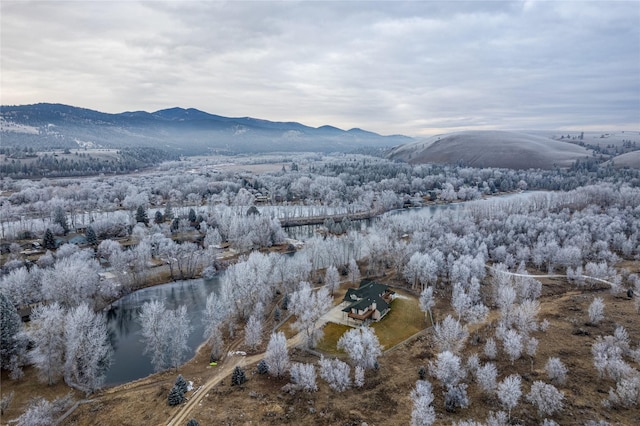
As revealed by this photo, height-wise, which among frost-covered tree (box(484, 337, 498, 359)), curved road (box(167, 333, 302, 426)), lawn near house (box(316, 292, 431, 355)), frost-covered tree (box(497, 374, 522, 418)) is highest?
frost-covered tree (box(497, 374, 522, 418))

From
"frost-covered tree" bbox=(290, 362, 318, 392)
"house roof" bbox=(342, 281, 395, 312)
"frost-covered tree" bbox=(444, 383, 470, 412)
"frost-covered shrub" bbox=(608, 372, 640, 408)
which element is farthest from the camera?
"house roof" bbox=(342, 281, 395, 312)

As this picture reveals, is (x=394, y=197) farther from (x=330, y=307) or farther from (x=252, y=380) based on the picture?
(x=252, y=380)

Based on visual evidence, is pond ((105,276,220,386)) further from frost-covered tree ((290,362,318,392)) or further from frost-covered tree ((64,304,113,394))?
frost-covered tree ((290,362,318,392))

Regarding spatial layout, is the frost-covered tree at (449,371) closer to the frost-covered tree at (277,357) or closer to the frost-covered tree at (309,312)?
the frost-covered tree at (309,312)

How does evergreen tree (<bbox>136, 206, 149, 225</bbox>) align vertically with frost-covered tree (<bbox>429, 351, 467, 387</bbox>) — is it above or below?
above

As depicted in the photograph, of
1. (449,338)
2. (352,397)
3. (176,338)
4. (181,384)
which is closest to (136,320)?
(176,338)

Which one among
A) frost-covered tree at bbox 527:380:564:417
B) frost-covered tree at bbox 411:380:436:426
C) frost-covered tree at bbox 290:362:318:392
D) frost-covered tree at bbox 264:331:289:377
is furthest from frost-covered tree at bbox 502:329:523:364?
frost-covered tree at bbox 264:331:289:377

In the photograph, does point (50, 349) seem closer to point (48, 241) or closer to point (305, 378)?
point (305, 378)
